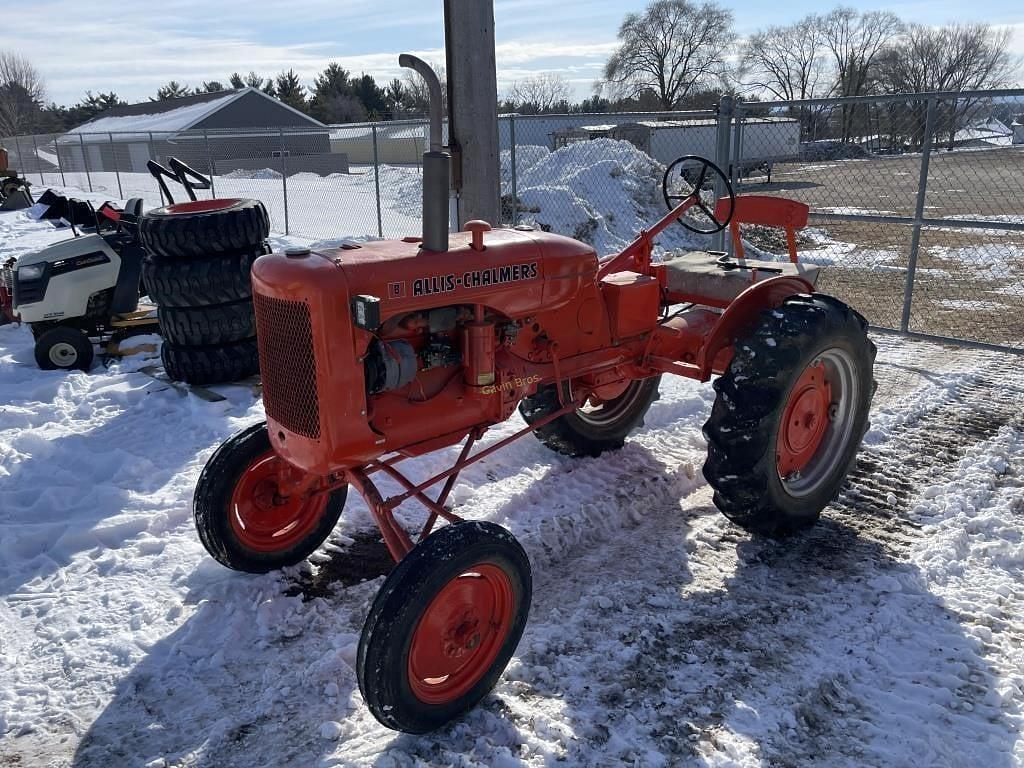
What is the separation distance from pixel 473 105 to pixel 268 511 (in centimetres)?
309

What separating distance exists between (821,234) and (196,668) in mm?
13328

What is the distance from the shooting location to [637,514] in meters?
4.05

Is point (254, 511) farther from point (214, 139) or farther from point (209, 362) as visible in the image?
point (214, 139)

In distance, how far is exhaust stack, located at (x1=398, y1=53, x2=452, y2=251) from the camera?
2.56m

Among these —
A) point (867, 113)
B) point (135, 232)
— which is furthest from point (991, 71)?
point (135, 232)

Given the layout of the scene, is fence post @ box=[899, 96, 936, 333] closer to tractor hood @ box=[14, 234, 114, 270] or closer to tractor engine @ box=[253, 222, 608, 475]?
tractor engine @ box=[253, 222, 608, 475]

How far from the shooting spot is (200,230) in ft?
17.1

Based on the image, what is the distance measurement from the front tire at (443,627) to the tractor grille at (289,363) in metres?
0.62

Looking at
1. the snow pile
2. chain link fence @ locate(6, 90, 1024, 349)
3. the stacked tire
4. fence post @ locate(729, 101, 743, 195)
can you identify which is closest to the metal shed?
chain link fence @ locate(6, 90, 1024, 349)

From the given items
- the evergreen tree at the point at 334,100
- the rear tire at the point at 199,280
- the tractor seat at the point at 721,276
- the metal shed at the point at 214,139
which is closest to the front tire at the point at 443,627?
the tractor seat at the point at 721,276

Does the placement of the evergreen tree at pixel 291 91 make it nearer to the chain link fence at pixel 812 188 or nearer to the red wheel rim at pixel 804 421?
the chain link fence at pixel 812 188

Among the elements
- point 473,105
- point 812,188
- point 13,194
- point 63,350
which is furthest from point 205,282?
point 812,188

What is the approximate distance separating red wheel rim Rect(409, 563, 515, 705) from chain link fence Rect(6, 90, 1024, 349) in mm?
4751

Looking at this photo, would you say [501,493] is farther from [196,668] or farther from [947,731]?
[947,731]
